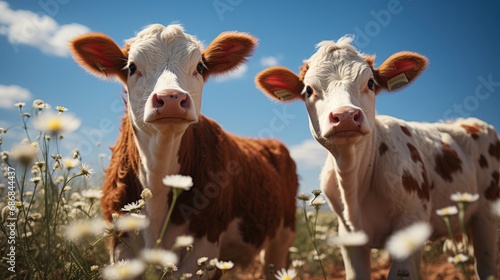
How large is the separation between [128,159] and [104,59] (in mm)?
1005

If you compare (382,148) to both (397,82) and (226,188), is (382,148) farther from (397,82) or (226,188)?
(226,188)

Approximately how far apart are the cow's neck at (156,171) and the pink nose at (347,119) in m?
1.36

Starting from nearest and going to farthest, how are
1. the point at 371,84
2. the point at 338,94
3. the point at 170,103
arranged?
the point at 170,103 → the point at 338,94 → the point at 371,84

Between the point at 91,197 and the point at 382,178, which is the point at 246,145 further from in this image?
the point at 91,197

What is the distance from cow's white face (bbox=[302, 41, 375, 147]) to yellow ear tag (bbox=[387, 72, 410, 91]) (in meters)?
0.38

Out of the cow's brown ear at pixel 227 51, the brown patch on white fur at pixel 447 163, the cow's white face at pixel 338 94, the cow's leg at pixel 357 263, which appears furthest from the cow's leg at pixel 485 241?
the cow's brown ear at pixel 227 51

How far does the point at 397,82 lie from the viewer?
4.55 meters

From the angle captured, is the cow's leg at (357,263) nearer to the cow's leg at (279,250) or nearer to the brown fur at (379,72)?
the brown fur at (379,72)

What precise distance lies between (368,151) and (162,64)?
2138mm

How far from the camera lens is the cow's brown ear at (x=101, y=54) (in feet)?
13.6

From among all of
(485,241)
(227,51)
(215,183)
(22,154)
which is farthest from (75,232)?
(485,241)

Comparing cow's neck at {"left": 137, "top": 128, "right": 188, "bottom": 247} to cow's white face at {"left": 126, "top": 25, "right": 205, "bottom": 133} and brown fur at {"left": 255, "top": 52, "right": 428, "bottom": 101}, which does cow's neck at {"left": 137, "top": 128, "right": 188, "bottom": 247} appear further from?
brown fur at {"left": 255, "top": 52, "right": 428, "bottom": 101}

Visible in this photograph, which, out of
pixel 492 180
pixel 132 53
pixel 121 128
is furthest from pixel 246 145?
pixel 492 180

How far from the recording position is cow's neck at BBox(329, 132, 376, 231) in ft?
13.1
